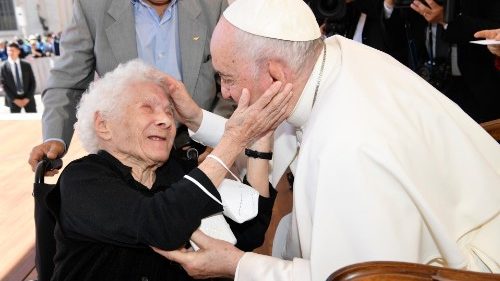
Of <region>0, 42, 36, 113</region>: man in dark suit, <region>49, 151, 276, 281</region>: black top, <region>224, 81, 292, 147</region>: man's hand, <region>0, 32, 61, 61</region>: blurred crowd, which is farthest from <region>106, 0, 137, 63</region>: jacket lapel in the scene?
<region>0, 32, 61, 61</region>: blurred crowd

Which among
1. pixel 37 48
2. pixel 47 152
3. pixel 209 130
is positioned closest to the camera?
pixel 47 152

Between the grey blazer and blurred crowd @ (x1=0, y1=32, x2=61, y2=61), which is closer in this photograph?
the grey blazer

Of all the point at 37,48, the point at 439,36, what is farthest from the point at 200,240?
the point at 37,48

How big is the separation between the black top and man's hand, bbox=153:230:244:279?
0.15 ft

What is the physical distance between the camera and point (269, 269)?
1.44 meters

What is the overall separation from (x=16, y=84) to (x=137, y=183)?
30.6 feet

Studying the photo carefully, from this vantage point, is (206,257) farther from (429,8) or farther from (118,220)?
(429,8)

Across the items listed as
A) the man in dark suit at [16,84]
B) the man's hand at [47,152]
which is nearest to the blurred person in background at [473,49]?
the man's hand at [47,152]

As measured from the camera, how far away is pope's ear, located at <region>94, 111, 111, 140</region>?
1751 mm

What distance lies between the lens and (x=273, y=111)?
1578mm

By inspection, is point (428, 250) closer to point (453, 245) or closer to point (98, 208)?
point (453, 245)

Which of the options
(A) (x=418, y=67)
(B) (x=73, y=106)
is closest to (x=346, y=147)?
(B) (x=73, y=106)

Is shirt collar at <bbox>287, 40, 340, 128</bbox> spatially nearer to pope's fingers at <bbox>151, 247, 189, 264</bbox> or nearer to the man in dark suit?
pope's fingers at <bbox>151, 247, 189, 264</bbox>

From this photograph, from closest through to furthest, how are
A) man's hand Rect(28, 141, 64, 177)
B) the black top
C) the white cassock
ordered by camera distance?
the white cassock → the black top → man's hand Rect(28, 141, 64, 177)
